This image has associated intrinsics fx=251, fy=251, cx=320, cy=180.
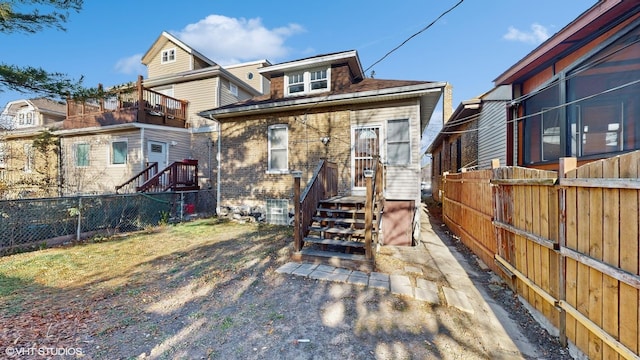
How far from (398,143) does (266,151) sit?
4.32 metres

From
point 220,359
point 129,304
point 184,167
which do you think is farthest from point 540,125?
point 184,167

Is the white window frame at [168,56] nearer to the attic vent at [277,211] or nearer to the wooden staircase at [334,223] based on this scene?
the attic vent at [277,211]

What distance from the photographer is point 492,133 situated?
7.86 meters

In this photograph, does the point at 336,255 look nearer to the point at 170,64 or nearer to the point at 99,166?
the point at 99,166

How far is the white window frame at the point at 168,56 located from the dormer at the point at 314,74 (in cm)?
868

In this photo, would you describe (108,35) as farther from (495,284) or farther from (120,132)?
(495,284)

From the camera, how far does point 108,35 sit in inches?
423

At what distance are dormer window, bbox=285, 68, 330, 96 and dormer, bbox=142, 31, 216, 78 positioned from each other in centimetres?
835

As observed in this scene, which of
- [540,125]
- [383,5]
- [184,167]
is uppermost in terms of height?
[383,5]

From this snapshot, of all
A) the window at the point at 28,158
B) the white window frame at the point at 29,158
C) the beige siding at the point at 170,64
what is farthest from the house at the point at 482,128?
the window at the point at 28,158

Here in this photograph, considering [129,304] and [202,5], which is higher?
[202,5]

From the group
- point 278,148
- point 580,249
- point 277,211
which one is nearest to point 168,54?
point 278,148

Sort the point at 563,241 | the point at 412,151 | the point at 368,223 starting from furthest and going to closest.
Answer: the point at 412,151 → the point at 368,223 → the point at 563,241

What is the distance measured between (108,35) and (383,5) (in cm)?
1177
